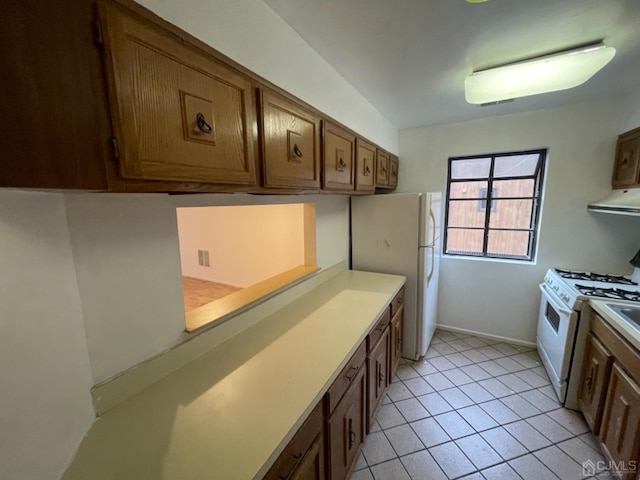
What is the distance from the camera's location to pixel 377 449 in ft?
5.41

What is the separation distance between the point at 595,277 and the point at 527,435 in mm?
1449

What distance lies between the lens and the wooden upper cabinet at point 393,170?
9.14 feet

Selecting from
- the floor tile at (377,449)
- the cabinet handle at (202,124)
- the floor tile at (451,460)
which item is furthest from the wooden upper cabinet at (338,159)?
the floor tile at (451,460)

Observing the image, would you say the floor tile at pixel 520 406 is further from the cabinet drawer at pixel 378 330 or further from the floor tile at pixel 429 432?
the cabinet drawer at pixel 378 330

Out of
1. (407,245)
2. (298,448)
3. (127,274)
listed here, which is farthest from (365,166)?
(298,448)

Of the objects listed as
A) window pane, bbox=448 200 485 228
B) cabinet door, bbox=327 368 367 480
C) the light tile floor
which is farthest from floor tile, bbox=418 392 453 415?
window pane, bbox=448 200 485 228

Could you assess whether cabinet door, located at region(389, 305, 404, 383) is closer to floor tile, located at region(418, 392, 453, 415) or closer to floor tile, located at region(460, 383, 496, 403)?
floor tile, located at region(418, 392, 453, 415)

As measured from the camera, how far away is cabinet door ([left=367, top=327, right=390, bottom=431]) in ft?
5.33

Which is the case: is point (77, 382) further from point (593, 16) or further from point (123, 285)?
point (593, 16)

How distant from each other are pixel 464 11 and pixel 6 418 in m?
1.98

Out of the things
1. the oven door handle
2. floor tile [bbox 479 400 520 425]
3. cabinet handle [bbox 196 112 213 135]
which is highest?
cabinet handle [bbox 196 112 213 135]

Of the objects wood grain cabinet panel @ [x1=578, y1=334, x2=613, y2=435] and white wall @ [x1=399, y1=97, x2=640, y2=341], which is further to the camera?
white wall @ [x1=399, y1=97, x2=640, y2=341]

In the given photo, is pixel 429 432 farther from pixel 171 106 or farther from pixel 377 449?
pixel 171 106

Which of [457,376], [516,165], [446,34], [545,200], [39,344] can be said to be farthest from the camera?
[516,165]
